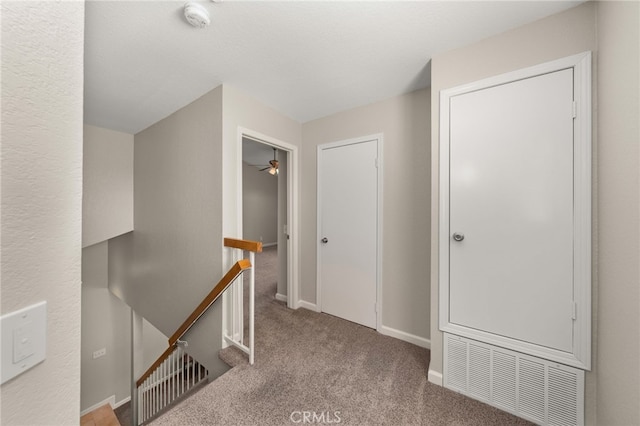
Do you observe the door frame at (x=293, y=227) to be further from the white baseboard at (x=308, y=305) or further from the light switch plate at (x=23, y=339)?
the light switch plate at (x=23, y=339)

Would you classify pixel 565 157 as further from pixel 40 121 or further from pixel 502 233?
pixel 40 121

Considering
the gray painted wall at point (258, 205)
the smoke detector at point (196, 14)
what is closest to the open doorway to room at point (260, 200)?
the gray painted wall at point (258, 205)

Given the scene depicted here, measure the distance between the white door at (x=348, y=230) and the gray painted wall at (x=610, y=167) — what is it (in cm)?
126

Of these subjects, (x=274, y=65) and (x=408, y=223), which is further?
(x=408, y=223)

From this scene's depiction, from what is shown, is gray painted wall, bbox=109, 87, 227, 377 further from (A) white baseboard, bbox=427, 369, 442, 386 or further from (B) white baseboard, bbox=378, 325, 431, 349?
(A) white baseboard, bbox=427, 369, 442, 386

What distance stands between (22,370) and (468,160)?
2074mm

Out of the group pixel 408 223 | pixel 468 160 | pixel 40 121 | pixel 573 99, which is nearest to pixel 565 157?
pixel 573 99

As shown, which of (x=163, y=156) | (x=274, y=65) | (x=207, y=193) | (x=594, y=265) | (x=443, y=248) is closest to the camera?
(x=594, y=265)

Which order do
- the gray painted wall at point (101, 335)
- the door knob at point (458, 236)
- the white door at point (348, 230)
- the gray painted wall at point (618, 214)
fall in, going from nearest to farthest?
the gray painted wall at point (618, 214), the door knob at point (458, 236), the white door at point (348, 230), the gray painted wall at point (101, 335)

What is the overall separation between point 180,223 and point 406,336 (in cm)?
258

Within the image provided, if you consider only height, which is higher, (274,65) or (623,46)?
(274,65)

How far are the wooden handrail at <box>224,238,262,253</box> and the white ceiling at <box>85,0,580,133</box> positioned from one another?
139cm

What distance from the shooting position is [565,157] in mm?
1356

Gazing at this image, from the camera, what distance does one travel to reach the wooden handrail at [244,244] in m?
1.83
